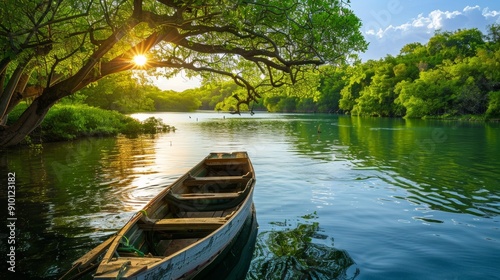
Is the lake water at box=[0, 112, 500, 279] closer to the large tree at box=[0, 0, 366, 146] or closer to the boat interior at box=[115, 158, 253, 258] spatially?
the boat interior at box=[115, 158, 253, 258]

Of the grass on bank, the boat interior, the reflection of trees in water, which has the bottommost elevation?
the reflection of trees in water

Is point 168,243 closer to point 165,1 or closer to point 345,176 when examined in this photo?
point 165,1

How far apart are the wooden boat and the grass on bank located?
28264mm

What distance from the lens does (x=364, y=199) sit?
1577cm

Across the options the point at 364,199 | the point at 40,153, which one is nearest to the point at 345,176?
the point at 364,199

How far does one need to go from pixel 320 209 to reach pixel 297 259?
528 centimetres

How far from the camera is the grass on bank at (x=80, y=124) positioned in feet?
119

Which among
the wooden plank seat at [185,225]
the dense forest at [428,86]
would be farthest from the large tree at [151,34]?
the dense forest at [428,86]

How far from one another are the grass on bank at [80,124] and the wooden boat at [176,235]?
1113 inches

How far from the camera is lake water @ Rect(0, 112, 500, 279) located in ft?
30.5

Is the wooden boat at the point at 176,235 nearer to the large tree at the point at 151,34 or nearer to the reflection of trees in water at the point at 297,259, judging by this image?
the reflection of trees in water at the point at 297,259

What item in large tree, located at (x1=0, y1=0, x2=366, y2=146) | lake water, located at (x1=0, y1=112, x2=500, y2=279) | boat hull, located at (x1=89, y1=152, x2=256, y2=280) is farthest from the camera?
large tree, located at (x1=0, y1=0, x2=366, y2=146)

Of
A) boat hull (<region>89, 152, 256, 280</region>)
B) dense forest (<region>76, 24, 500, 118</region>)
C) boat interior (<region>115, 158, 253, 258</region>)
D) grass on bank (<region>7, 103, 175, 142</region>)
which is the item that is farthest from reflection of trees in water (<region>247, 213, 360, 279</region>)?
dense forest (<region>76, 24, 500, 118</region>)

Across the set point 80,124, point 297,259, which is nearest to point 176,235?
point 297,259
